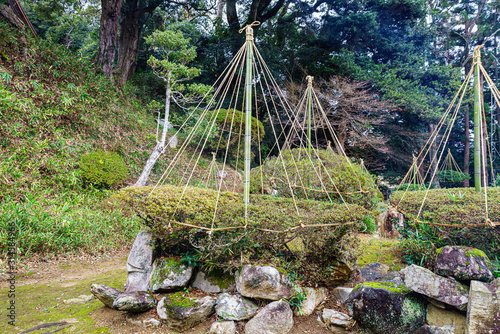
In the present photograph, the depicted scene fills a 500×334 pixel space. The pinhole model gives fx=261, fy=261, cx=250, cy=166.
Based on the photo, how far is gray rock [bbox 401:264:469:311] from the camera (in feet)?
7.06

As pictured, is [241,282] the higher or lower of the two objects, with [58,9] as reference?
lower

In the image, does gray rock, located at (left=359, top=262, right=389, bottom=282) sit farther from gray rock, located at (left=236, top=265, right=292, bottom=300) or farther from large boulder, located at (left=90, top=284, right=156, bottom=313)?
large boulder, located at (left=90, top=284, right=156, bottom=313)

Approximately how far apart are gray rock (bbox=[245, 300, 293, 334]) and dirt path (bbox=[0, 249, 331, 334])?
117 mm

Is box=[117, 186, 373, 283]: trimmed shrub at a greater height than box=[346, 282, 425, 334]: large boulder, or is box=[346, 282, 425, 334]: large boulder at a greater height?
box=[117, 186, 373, 283]: trimmed shrub

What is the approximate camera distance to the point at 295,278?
264cm

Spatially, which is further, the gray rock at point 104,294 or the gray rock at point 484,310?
the gray rock at point 104,294

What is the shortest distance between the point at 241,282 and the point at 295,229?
0.75 meters

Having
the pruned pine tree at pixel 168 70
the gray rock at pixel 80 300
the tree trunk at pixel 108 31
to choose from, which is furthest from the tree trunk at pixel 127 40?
the gray rock at pixel 80 300

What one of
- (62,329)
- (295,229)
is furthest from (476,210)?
(62,329)

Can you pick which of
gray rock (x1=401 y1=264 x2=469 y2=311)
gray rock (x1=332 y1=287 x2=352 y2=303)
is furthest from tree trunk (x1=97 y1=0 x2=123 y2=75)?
gray rock (x1=401 y1=264 x2=469 y2=311)

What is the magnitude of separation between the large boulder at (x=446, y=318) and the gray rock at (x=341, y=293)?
694mm

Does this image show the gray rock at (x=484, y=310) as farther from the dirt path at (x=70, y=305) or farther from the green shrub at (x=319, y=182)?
the green shrub at (x=319, y=182)

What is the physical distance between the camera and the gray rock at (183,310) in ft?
8.04

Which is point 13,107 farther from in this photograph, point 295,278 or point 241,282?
point 295,278
